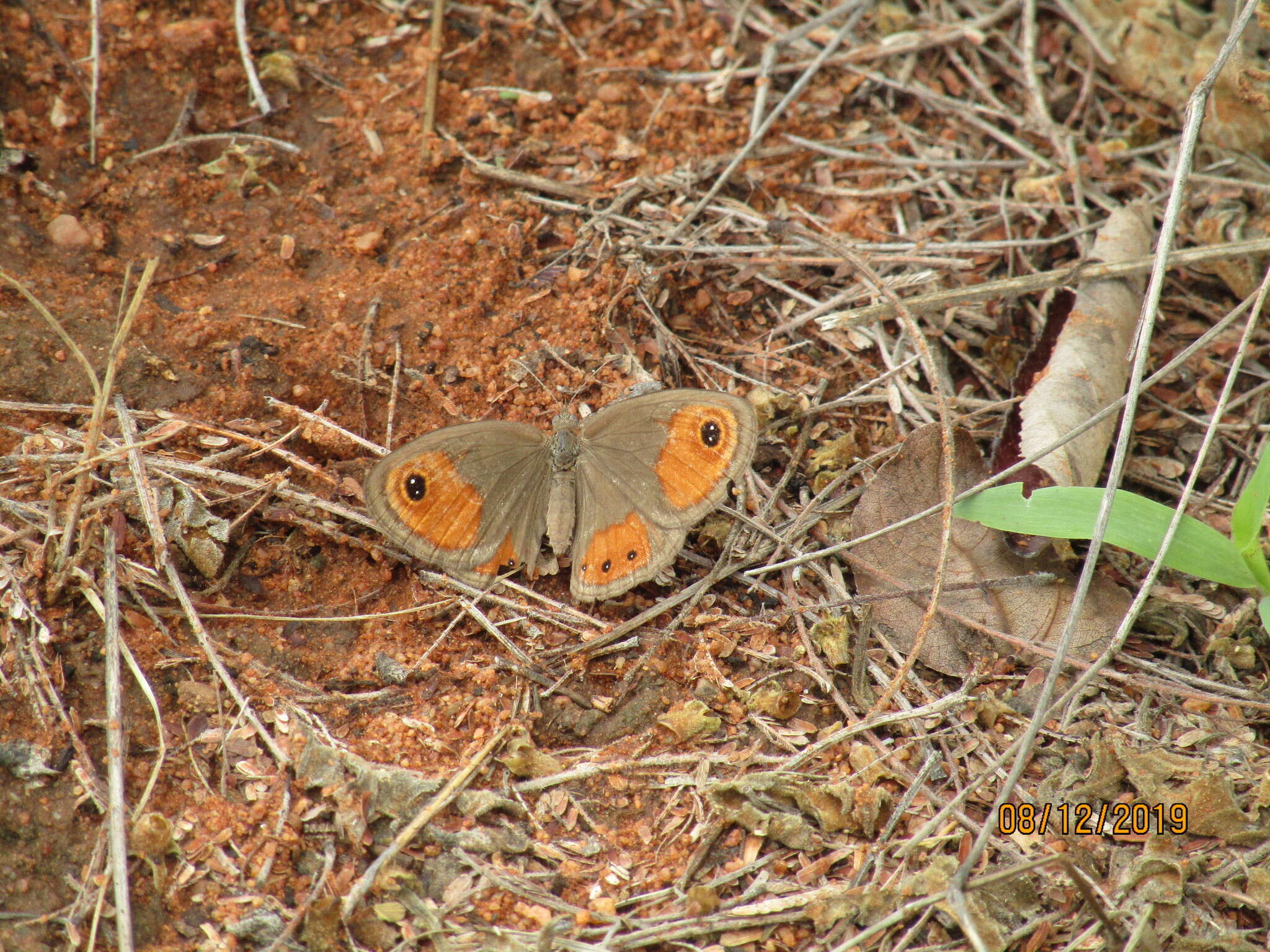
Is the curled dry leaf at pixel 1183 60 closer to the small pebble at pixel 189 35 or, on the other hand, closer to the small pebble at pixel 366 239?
the small pebble at pixel 366 239

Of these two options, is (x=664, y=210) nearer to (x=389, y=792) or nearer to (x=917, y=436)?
(x=917, y=436)

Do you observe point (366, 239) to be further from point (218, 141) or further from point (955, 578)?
point (955, 578)

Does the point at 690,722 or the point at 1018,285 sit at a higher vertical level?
the point at 1018,285

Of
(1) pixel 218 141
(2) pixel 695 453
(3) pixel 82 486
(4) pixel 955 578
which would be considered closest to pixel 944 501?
(4) pixel 955 578

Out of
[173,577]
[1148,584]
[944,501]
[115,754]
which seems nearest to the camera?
[115,754]

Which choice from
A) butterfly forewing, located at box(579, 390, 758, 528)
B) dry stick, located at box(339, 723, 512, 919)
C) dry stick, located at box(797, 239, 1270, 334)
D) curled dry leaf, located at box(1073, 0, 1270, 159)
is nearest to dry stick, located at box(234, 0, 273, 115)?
butterfly forewing, located at box(579, 390, 758, 528)

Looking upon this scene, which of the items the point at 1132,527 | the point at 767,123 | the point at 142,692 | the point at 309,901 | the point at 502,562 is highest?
the point at 767,123
